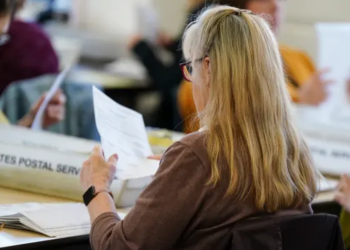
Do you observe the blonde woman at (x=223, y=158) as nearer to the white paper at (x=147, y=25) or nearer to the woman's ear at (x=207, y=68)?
the woman's ear at (x=207, y=68)

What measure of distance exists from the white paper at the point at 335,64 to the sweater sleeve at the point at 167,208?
155 centimetres

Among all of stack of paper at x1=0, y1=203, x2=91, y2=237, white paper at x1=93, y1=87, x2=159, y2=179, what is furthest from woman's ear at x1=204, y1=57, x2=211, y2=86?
stack of paper at x1=0, y1=203, x2=91, y2=237

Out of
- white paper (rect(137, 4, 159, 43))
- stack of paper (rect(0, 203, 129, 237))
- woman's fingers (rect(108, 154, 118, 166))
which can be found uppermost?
woman's fingers (rect(108, 154, 118, 166))

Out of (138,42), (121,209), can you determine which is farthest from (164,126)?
(121,209)

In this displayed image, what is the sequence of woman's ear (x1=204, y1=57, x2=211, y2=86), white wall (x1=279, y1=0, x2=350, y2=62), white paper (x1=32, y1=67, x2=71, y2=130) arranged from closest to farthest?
woman's ear (x1=204, y1=57, x2=211, y2=86), white paper (x1=32, y1=67, x2=71, y2=130), white wall (x1=279, y1=0, x2=350, y2=62)

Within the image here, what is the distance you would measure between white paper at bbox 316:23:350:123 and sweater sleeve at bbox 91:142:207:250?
1.55 m

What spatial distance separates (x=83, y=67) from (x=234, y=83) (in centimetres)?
358

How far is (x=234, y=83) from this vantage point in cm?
151

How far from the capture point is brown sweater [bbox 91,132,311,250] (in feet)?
4.80

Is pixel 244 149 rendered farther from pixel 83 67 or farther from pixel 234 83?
pixel 83 67

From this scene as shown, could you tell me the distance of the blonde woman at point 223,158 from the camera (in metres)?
1.47

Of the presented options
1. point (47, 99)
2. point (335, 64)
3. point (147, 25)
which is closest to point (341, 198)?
point (47, 99)

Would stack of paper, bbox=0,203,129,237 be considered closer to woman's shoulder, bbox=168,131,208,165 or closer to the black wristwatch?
the black wristwatch

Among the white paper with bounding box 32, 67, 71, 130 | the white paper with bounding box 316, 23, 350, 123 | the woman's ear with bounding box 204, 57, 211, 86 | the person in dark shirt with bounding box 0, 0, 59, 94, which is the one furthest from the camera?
the person in dark shirt with bounding box 0, 0, 59, 94
